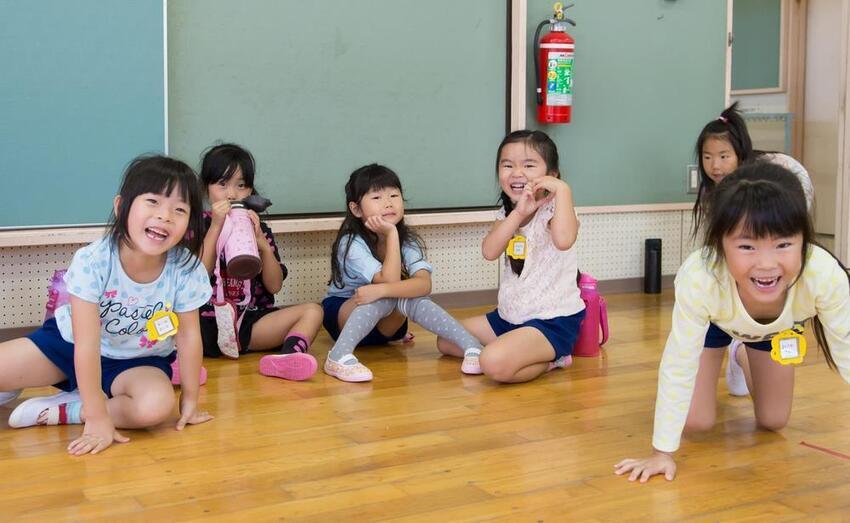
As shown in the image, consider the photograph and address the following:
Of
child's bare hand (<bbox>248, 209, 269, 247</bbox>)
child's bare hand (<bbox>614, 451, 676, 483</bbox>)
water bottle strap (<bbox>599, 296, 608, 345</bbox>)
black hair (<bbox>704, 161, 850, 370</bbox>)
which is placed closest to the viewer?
black hair (<bbox>704, 161, 850, 370</bbox>)

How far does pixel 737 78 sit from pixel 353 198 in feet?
13.5

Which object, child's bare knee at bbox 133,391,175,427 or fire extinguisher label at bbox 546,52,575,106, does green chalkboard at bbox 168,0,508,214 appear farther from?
child's bare knee at bbox 133,391,175,427

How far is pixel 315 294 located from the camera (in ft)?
13.6

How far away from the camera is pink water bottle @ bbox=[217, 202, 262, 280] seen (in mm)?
3232

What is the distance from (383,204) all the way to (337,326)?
19.4 inches

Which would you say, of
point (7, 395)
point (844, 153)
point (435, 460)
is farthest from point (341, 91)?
point (844, 153)

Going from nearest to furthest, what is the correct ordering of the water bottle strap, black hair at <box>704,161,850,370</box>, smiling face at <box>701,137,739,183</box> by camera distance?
black hair at <box>704,161,850,370</box> → the water bottle strap → smiling face at <box>701,137,739,183</box>

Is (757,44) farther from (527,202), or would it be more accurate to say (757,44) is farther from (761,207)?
(761,207)

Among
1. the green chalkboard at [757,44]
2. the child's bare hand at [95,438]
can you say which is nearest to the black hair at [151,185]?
the child's bare hand at [95,438]

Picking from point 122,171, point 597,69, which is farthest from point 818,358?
point 122,171

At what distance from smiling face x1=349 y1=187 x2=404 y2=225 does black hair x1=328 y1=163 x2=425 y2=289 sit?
1 cm

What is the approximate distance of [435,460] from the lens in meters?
2.30

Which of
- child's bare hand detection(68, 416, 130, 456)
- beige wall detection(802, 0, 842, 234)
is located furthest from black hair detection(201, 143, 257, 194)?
beige wall detection(802, 0, 842, 234)

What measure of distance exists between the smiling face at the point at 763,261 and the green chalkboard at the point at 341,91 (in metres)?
2.30
